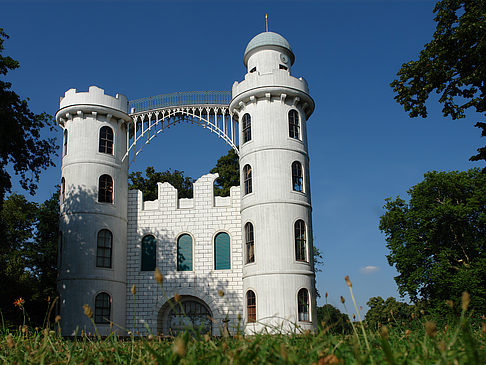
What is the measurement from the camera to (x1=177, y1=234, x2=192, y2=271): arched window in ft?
91.8

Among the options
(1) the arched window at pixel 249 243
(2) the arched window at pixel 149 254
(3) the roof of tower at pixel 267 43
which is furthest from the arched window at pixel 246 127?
(2) the arched window at pixel 149 254

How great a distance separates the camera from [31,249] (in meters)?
34.8

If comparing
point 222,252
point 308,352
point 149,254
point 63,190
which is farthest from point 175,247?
point 308,352

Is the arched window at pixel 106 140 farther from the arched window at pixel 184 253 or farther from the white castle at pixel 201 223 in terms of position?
the arched window at pixel 184 253

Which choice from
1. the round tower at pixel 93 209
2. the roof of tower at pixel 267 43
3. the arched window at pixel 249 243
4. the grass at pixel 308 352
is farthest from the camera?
the roof of tower at pixel 267 43

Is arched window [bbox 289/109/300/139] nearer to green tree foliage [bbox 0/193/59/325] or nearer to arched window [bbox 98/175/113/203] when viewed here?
arched window [bbox 98/175/113/203]

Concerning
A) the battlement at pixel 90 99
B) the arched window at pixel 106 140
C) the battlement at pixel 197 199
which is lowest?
the battlement at pixel 197 199

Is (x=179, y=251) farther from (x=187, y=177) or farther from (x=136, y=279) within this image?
(x=187, y=177)

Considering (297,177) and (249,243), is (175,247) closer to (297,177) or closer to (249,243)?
(249,243)

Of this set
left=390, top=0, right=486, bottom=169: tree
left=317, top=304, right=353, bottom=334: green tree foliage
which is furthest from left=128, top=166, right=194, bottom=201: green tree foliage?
left=317, top=304, right=353, bottom=334: green tree foliage

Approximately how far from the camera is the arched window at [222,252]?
27719 mm

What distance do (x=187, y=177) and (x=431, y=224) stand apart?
71.0 ft

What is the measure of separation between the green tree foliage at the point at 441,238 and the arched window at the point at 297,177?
44.7 feet

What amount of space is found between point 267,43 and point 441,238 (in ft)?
65.1
